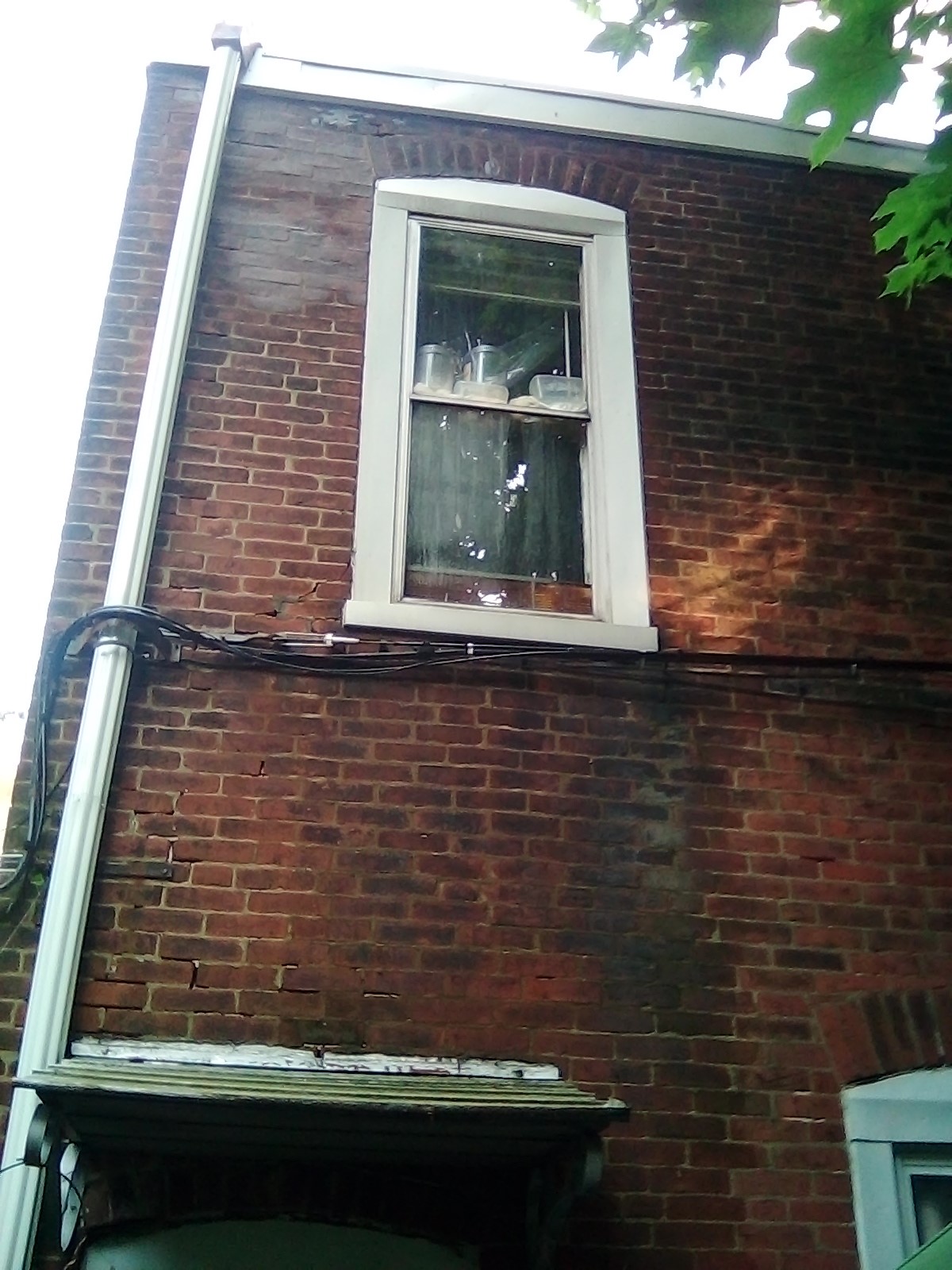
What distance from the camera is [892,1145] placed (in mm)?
3570

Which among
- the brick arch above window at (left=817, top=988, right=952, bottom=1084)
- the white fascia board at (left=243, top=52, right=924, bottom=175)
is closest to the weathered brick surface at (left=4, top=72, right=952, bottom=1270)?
the brick arch above window at (left=817, top=988, right=952, bottom=1084)

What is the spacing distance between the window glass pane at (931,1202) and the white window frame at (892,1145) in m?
0.03

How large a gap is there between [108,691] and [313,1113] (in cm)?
161

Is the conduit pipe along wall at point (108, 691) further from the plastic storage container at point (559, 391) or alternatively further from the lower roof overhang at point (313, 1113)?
the plastic storage container at point (559, 391)

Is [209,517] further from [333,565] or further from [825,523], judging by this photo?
[825,523]

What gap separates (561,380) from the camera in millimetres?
4930

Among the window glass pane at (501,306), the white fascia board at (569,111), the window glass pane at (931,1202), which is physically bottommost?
the window glass pane at (931,1202)

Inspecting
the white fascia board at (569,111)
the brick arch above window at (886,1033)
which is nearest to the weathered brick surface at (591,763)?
the brick arch above window at (886,1033)

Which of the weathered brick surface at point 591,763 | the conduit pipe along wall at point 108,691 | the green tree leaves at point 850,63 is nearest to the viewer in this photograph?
the conduit pipe along wall at point 108,691

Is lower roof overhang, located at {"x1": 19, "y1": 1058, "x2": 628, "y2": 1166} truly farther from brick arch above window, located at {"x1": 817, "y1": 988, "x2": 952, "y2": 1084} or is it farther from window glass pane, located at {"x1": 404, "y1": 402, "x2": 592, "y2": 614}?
window glass pane, located at {"x1": 404, "y1": 402, "x2": 592, "y2": 614}

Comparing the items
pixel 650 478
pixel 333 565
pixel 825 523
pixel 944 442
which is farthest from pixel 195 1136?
pixel 944 442

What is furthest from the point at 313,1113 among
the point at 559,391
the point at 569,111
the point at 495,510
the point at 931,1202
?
the point at 569,111

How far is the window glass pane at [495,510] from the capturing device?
14.6 ft

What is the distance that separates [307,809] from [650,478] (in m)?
1.94
